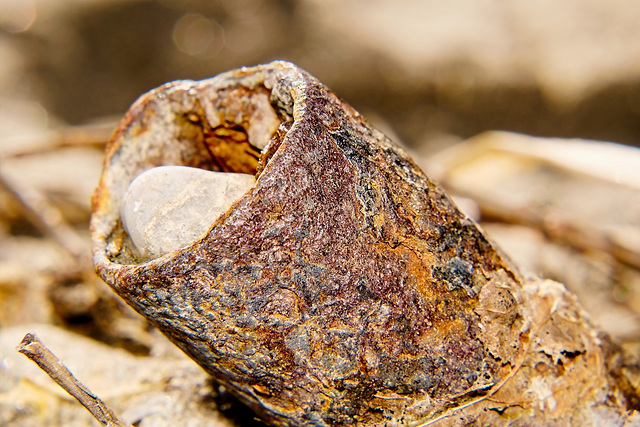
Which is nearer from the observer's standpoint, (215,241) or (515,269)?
(215,241)

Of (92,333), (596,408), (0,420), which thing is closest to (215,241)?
(596,408)

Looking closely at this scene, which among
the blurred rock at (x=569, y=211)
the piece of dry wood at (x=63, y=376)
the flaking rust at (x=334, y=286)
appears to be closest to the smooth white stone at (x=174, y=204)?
the flaking rust at (x=334, y=286)

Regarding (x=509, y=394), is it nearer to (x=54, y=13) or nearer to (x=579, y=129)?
(x=579, y=129)

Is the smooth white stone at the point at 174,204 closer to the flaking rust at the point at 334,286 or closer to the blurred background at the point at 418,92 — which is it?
the flaking rust at the point at 334,286

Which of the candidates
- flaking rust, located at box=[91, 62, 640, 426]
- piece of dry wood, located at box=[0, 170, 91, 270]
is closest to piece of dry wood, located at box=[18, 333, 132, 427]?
flaking rust, located at box=[91, 62, 640, 426]

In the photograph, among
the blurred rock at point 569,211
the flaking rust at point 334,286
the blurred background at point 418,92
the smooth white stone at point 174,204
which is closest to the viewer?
the flaking rust at point 334,286

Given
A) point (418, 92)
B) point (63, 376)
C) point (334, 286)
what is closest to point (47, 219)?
point (63, 376)

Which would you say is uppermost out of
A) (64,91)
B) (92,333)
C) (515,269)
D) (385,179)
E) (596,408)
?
(385,179)
